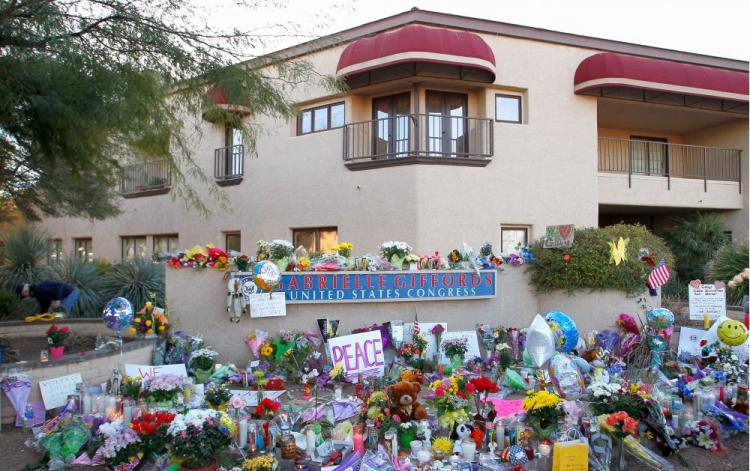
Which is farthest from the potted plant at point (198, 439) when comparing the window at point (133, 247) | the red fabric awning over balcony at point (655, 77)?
the window at point (133, 247)

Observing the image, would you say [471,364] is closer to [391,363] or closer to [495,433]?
[391,363]

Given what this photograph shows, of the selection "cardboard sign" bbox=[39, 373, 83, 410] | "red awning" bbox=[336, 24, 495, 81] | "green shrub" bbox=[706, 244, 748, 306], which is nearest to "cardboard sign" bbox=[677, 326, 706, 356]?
"green shrub" bbox=[706, 244, 748, 306]

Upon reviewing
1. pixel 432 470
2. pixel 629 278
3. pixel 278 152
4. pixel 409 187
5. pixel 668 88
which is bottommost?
pixel 432 470

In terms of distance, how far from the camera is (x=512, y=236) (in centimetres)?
1384

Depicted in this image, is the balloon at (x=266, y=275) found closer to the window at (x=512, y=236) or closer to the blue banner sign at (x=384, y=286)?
the blue banner sign at (x=384, y=286)

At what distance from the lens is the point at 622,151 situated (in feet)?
57.5

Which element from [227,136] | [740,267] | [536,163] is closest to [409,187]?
[536,163]

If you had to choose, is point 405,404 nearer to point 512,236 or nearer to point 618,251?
point 618,251

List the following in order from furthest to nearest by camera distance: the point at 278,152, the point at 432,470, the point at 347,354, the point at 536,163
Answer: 1. the point at 278,152
2. the point at 536,163
3. the point at 347,354
4. the point at 432,470

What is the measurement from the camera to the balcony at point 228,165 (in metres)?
16.1

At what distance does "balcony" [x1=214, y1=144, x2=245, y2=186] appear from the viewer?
16.1 metres

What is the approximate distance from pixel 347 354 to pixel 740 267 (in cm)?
1022

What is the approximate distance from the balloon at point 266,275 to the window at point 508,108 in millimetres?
8038

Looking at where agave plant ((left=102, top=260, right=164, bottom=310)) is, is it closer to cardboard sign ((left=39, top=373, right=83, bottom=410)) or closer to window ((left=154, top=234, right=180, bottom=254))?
cardboard sign ((left=39, top=373, right=83, bottom=410))
